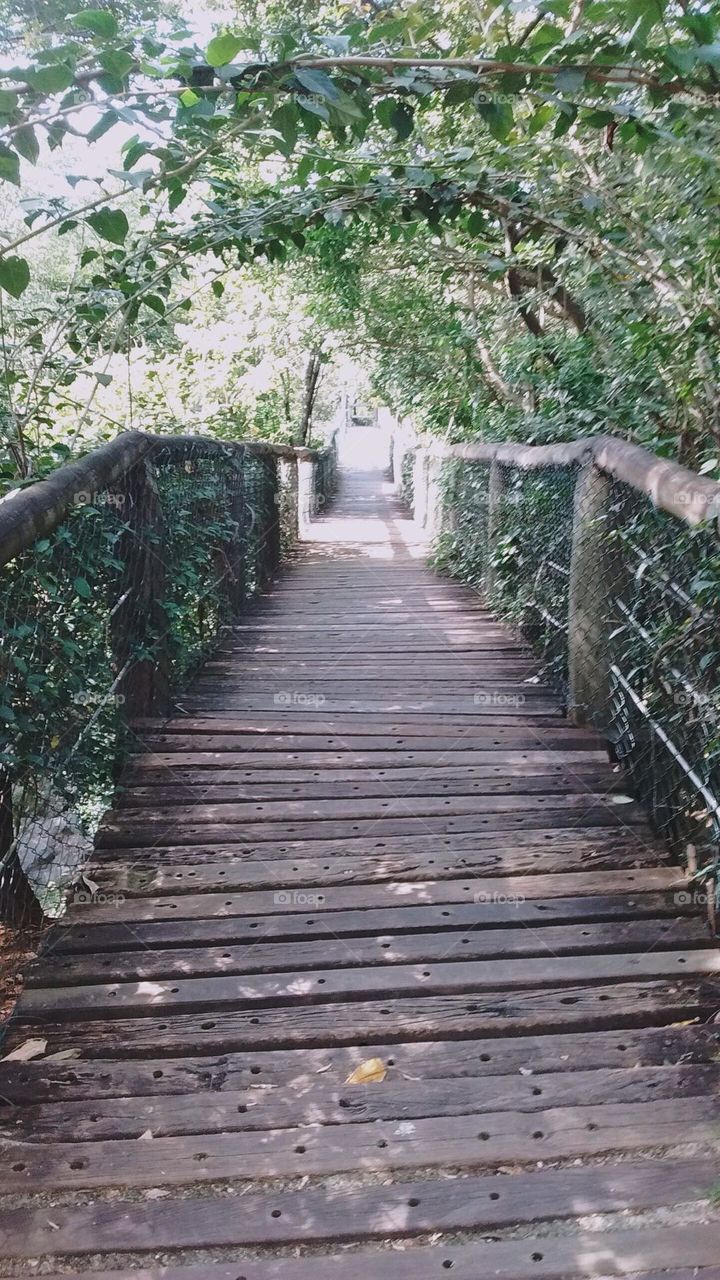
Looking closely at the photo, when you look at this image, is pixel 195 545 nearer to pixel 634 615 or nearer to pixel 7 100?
pixel 634 615

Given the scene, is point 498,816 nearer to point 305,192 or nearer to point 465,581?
point 305,192

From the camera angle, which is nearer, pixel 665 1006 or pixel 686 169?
pixel 665 1006

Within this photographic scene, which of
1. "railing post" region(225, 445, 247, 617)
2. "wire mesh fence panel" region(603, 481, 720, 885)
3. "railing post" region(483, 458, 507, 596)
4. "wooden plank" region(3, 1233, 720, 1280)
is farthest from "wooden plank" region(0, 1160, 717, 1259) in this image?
"railing post" region(483, 458, 507, 596)

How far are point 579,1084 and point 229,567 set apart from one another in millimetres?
4087

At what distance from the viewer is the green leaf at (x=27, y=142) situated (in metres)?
1.53

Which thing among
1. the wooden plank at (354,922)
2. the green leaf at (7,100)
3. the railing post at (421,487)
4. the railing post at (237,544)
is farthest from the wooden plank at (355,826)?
the railing post at (421,487)

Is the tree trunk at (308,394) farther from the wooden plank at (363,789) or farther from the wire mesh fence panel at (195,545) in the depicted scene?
the wooden plank at (363,789)

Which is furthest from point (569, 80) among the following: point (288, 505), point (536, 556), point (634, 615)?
point (288, 505)

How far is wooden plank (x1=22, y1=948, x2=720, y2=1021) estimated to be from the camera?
2152 mm

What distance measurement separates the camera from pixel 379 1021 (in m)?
2.09

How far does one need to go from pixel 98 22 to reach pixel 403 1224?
2127 millimetres


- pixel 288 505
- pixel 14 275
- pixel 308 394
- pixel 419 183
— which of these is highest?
pixel 308 394

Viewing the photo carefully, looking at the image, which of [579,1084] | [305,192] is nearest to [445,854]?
[579,1084]

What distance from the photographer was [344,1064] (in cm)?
196
